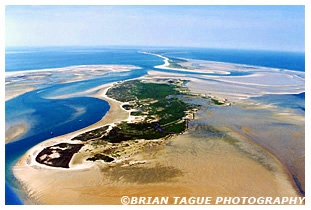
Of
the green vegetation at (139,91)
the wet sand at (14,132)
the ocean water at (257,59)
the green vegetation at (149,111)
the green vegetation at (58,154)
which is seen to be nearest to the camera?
the green vegetation at (58,154)

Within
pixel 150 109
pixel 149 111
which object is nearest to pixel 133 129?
pixel 149 111

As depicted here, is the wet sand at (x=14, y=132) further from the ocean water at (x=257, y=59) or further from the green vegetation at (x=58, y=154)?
the ocean water at (x=257, y=59)

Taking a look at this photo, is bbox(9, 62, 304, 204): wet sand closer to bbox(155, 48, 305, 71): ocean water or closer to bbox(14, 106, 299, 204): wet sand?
bbox(14, 106, 299, 204): wet sand

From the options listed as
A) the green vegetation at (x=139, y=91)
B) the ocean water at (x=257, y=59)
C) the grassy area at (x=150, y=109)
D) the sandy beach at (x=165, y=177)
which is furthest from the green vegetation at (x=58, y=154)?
the ocean water at (x=257, y=59)

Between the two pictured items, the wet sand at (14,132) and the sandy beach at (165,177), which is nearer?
the sandy beach at (165,177)

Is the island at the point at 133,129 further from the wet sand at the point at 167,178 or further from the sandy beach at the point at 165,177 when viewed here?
the wet sand at the point at 167,178

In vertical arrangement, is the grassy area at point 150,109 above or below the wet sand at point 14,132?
above

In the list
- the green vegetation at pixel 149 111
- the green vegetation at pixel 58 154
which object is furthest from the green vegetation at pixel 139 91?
the green vegetation at pixel 58 154

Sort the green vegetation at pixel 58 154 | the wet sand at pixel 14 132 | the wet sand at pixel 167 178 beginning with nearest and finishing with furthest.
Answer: the wet sand at pixel 167 178 < the green vegetation at pixel 58 154 < the wet sand at pixel 14 132

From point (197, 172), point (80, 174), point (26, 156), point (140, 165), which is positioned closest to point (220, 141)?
point (197, 172)

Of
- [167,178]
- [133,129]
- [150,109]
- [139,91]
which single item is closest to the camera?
[167,178]

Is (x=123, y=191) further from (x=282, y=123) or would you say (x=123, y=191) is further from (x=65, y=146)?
(x=282, y=123)

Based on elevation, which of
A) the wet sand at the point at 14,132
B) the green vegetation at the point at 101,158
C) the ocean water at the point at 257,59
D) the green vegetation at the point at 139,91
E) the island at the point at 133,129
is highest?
the ocean water at the point at 257,59

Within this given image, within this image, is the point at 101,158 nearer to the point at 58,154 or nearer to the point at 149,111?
the point at 58,154
